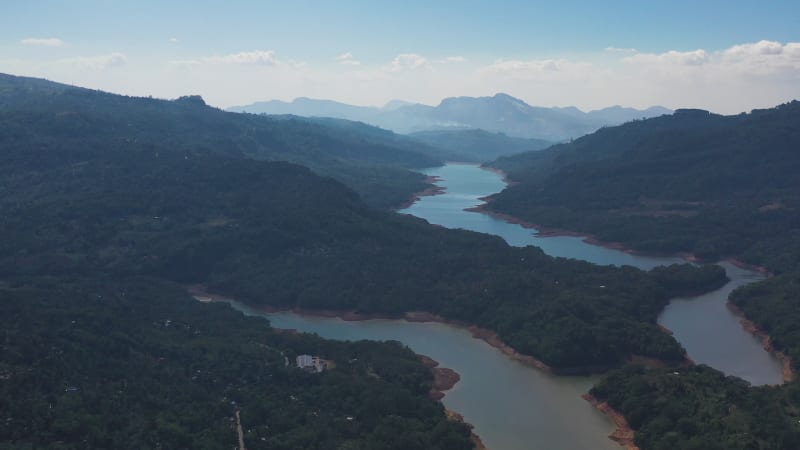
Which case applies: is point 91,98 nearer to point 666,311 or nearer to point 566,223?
point 566,223

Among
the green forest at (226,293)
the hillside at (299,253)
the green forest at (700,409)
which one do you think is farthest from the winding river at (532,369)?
the hillside at (299,253)

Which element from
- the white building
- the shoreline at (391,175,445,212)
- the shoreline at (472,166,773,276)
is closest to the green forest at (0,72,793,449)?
the white building

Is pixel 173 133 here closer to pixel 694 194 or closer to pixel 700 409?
pixel 694 194

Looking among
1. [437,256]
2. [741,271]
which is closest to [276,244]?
[437,256]

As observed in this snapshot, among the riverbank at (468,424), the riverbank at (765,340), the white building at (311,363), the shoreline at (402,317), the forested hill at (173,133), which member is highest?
the forested hill at (173,133)

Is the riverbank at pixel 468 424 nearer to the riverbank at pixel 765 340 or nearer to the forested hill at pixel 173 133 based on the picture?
the riverbank at pixel 765 340

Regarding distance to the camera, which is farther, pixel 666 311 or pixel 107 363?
pixel 666 311
